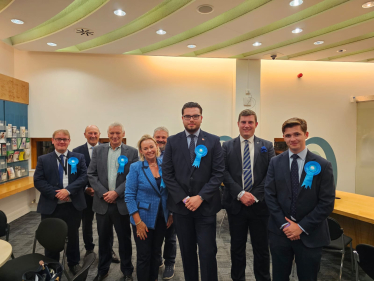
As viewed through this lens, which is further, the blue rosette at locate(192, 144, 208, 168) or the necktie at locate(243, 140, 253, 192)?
the necktie at locate(243, 140, 253, 192)

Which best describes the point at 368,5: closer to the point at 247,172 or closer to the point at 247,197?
the point at 247,172

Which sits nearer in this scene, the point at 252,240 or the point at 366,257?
the point at 366,257

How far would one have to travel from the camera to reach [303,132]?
75.7 inches

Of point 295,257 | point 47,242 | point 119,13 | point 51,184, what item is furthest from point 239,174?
point 119,13

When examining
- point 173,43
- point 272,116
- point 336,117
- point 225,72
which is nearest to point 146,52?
point 173,43

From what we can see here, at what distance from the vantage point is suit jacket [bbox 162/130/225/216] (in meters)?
2.05

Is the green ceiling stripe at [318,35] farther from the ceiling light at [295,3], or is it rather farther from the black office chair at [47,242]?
the black office chair at [47,242]

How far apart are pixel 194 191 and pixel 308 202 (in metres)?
0.93

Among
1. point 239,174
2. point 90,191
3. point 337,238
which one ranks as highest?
point 239,174

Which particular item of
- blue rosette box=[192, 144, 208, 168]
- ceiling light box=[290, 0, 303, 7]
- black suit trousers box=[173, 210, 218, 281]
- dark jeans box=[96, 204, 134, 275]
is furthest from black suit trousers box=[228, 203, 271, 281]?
ceiling light box=[290, 0, 303, 7]

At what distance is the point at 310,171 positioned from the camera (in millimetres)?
1810

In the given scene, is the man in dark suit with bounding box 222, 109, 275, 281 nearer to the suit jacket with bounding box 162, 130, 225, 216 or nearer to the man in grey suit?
the suit jacket with bounding box 162, 130, 225, 216

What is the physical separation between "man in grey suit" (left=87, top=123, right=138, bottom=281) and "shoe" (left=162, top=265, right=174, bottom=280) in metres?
0.42

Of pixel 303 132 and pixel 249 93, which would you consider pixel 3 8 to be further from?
pixel 249 93
